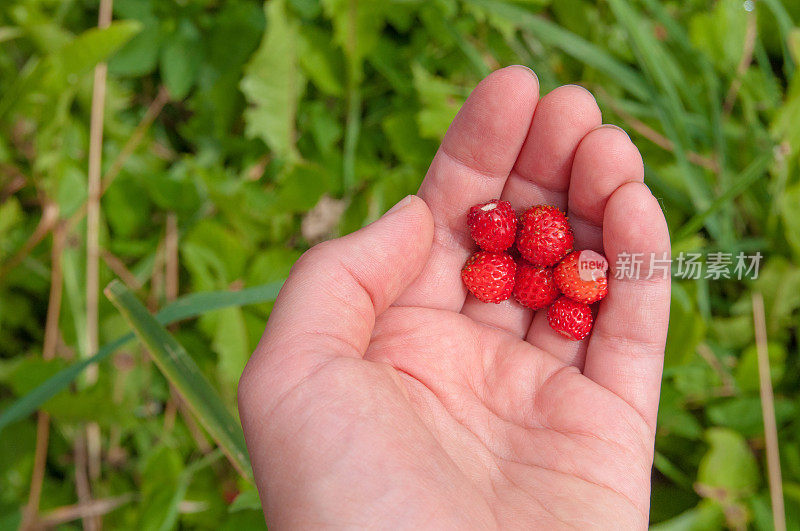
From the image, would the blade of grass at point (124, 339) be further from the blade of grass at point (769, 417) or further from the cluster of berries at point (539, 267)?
the blade of grass at point (769, 417)

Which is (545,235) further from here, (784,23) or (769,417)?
(784,23)

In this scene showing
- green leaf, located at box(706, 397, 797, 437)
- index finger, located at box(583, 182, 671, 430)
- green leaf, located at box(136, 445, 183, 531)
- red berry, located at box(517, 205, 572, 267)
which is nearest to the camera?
index finger, located at box(583, 182, 671, 430)

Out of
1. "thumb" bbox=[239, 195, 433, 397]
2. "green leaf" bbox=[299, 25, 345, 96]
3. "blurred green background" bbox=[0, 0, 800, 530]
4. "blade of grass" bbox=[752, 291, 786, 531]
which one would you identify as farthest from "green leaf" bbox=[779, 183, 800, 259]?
"green leaf" bbox=[299, 25, 345, 96]

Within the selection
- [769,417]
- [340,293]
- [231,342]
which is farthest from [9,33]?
[769,417]

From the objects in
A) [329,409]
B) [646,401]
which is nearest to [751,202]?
[646,401]

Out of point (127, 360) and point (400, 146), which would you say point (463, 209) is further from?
point (127, 360)

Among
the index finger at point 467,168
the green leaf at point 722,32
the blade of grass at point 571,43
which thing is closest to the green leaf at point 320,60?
the blade of grass at point 571,43

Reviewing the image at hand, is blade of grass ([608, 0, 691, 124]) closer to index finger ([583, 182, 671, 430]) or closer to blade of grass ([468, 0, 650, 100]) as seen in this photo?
blade of grass ([468, 0, 650, 100])
